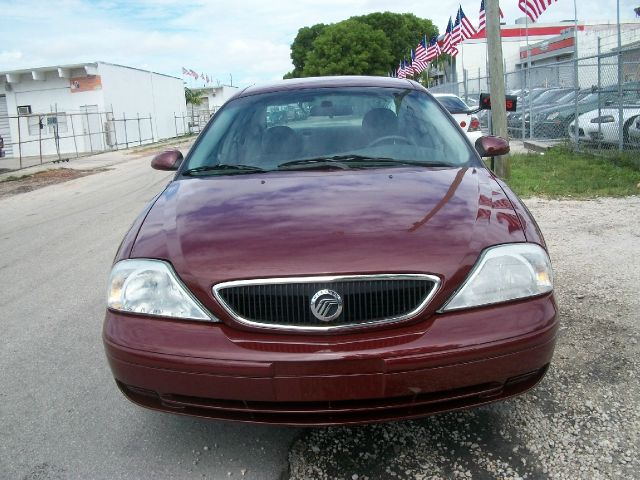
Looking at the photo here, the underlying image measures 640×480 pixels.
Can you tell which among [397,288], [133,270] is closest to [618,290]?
[397,288]

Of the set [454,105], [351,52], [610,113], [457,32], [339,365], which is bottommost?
[339,365]

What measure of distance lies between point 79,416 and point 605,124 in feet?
37.8

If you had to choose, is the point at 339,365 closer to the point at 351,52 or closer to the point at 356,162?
the point at 356,162

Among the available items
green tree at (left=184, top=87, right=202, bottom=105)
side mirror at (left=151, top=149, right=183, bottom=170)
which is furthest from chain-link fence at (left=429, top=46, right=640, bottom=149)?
green tree at (left=184, top=87, right=202, bottom=105)

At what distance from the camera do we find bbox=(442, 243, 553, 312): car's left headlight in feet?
7.13

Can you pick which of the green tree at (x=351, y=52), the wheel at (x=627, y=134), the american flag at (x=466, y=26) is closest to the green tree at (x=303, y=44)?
the green tree at (x=351, y=52)

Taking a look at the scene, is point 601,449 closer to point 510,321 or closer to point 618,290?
point 510,321

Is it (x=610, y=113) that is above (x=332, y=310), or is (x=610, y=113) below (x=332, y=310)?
above

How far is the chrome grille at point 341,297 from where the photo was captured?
2.11 meters

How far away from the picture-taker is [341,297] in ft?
6.92

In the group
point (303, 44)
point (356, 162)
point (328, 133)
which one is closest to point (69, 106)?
point (328, 133)

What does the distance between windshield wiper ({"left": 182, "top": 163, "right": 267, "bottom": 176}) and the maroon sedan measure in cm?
65

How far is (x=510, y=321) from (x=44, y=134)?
3242 cm

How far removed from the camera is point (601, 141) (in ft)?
39.0
